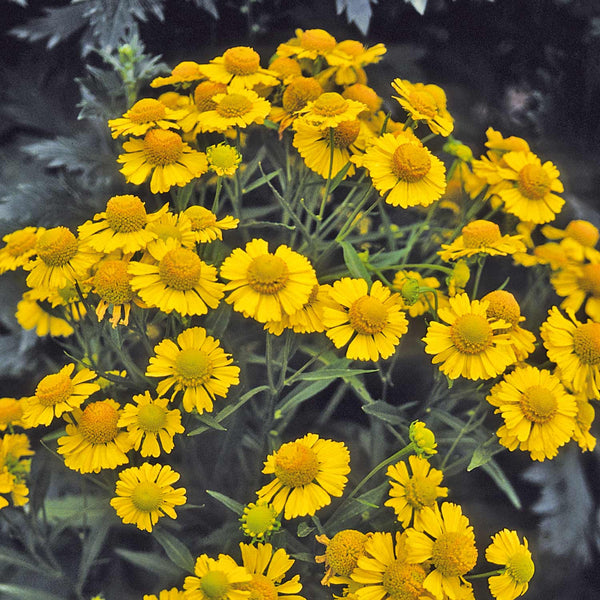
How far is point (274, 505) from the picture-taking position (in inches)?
24.6

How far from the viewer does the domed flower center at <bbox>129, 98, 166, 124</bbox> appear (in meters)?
0.70

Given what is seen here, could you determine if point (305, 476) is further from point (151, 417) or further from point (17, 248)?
point (17, 248)

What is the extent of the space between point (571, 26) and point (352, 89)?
64 cm

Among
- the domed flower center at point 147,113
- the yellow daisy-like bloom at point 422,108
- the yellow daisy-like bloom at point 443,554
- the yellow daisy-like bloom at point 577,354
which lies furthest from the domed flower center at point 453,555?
the domed flower center at point 147,113

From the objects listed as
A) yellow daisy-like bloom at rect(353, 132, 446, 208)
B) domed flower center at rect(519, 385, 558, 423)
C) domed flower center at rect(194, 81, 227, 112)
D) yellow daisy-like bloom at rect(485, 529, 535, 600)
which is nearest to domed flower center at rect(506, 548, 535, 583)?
yellow daisy-like bloom at rect(485, 529, 535, 600)

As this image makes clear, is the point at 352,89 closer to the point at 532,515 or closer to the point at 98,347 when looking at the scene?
the point at 98,347

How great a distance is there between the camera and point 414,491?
642 millimetres

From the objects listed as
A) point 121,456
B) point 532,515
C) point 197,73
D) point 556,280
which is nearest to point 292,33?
point 197,73

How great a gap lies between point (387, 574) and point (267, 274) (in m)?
0.29

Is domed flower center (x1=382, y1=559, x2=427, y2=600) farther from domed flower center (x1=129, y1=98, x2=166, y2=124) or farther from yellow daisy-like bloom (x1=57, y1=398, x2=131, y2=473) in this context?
domed flower center (x1=129, y1=98, x2=166, y2=124)

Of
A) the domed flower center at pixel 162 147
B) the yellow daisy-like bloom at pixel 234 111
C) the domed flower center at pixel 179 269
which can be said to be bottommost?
the domed flower center at pixel 179 269

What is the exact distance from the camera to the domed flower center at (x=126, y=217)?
0.63m

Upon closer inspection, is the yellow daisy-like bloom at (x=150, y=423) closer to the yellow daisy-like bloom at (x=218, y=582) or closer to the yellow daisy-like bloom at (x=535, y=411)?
the yellow daisy-like bloom at (x=218, y=582)

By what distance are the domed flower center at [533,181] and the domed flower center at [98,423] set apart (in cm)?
55
